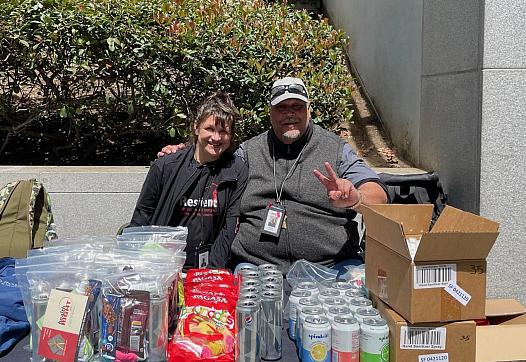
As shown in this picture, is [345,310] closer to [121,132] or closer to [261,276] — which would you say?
[261,276]

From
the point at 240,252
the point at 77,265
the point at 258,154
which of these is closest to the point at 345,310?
the point at 77,265

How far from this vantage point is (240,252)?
2973mm

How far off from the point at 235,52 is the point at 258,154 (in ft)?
3.31

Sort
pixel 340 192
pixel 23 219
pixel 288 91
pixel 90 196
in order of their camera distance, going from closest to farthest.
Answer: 1. pixel 340 192
2. pixel 23 219
3. pixel 288 91
4. pixel 90 196

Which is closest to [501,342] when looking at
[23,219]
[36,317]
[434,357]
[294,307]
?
[434,357]

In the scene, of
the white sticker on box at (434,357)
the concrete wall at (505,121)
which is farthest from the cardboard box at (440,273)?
the concrete wall at (505,121)

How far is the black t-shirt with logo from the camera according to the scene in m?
2.90

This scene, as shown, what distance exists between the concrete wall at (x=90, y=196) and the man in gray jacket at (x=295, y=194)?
0.68 meters

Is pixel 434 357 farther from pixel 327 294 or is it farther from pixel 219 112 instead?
pixel 219 112

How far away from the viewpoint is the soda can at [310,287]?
74.9 inches

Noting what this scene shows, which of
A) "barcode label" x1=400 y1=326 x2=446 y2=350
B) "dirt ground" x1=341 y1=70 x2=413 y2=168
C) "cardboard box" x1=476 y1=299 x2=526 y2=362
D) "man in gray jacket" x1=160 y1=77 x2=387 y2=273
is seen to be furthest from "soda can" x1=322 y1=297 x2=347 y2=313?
"dirt ground" x1=341 y1=70 x2=413 y2=168

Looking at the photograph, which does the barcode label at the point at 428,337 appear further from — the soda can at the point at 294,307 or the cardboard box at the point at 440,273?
the soda can at the point at 294,307

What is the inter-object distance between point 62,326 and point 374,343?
93 centimetres

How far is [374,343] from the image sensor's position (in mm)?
1596
